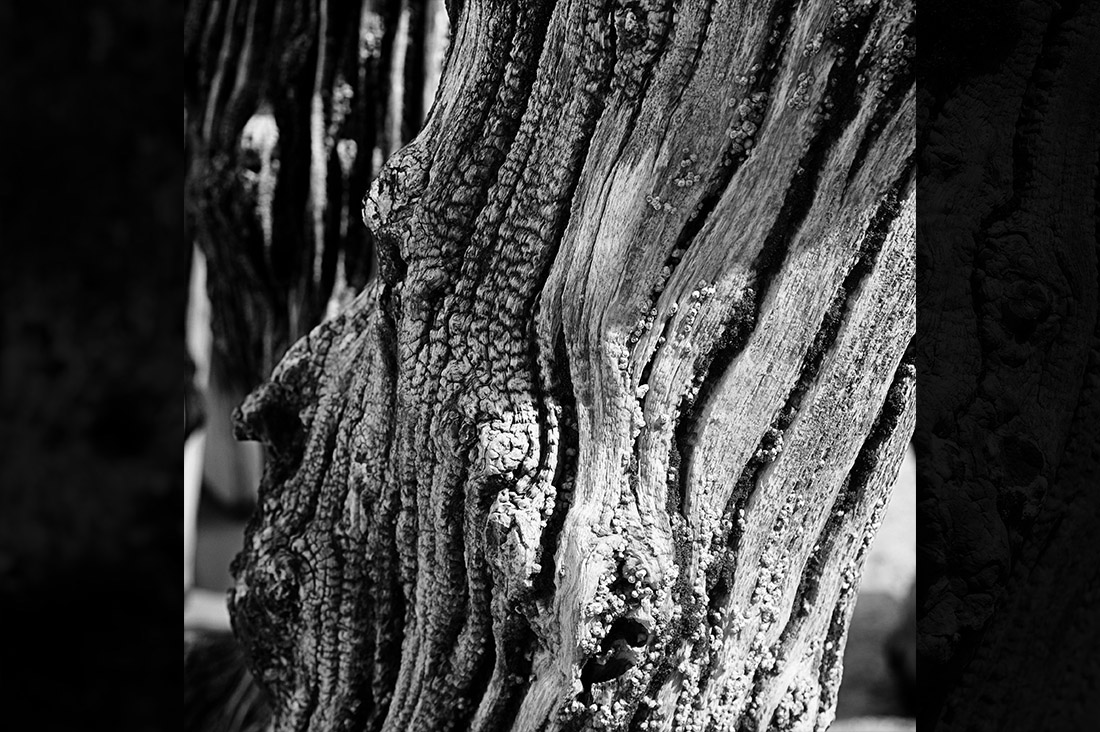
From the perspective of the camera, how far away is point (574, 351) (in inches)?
33.2

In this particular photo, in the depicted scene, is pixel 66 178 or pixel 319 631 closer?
pixel 319 631

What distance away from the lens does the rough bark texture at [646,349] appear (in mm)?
792

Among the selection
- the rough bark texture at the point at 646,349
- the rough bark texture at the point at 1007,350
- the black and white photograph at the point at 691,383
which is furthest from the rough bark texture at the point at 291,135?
the rough bark texture at the point at 1007,350

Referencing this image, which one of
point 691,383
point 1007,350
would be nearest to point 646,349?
point 691,383

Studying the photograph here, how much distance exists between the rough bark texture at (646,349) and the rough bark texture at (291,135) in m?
0.48

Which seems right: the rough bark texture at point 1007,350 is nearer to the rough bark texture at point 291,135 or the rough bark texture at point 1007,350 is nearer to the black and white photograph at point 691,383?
the black and white photograph at point 691,383

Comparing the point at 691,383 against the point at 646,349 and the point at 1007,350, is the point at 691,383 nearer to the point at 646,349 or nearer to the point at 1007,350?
the point at 646,349

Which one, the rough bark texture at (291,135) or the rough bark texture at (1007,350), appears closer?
the rough bark texture at (1007,350)

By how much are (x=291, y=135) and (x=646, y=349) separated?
82 cm

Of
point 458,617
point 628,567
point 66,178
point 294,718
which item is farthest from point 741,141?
point 66,178

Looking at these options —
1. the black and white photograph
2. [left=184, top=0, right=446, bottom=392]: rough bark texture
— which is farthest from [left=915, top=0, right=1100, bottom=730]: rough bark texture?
[left=184, top=0, right=446, bottom=392]: rough bark texture

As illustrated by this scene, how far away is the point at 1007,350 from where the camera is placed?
764 mm

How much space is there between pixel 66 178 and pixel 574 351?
76 cm

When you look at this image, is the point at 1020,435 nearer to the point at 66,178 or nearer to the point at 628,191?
the point at 628,191
